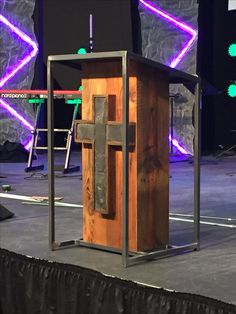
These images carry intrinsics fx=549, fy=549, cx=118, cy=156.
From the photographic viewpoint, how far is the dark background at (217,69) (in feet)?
28.1

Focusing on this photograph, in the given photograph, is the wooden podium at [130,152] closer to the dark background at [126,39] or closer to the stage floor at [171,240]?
the stage floor at [171,240]

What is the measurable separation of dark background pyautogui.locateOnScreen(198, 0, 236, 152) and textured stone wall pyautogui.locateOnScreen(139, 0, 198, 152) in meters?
0.27

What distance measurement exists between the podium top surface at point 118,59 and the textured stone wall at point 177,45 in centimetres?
555

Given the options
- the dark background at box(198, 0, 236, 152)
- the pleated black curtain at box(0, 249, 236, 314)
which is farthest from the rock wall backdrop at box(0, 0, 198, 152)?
the pleated black curtain at box(0, 249, 236, 314)

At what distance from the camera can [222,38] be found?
864cm

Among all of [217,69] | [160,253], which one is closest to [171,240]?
[160,253]

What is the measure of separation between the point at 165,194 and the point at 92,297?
1.10 metres

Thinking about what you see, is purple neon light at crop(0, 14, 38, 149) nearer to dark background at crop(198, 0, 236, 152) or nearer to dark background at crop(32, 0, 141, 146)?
dark background at crop(32, 0, 141, 146)

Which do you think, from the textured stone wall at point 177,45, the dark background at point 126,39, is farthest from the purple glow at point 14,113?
the textured stone wall at point 177,45

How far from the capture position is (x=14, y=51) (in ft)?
→ 29.3

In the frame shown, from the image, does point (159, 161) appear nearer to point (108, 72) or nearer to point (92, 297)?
point (108, 72)

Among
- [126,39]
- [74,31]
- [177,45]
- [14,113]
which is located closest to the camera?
[177,45]

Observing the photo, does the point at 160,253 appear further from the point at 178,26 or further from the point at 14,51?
the point at 14,51

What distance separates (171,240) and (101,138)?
781 mm
